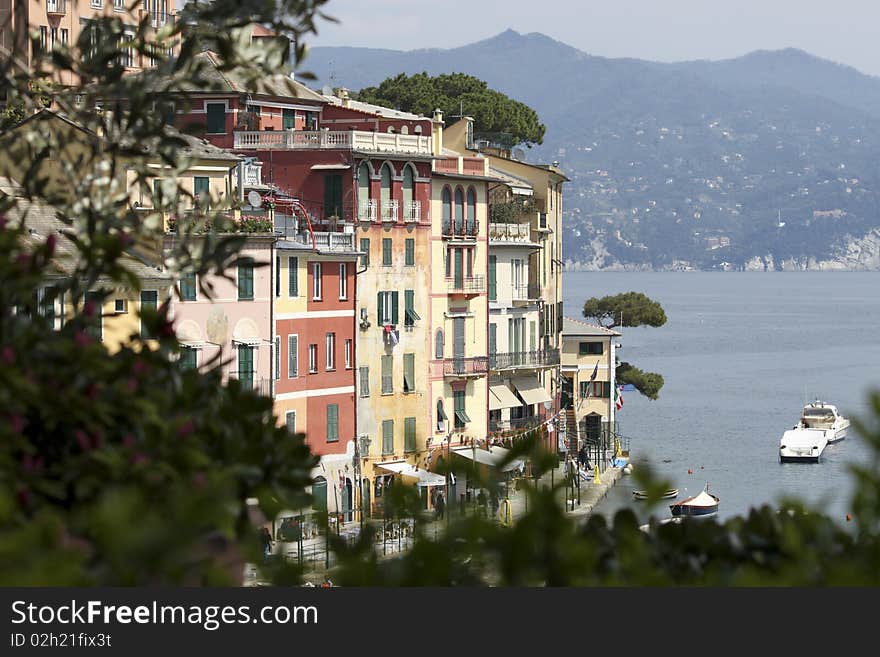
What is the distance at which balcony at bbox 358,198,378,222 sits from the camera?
196 ft

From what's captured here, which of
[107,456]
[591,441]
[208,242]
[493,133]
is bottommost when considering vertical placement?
[591,441]

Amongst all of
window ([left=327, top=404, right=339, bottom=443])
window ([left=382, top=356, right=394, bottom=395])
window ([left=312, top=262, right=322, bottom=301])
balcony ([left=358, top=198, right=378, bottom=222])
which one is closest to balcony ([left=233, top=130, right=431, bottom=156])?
balcony ([left=358, top=198, right=378, bottom=222])

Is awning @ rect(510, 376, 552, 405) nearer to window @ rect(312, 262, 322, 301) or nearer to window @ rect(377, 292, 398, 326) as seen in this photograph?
window @ rect(377, 292, 398, 326)

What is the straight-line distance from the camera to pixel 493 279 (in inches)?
2808

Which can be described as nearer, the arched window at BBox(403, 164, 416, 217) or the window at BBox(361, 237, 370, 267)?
the window at BBox(361, 237, 370, 267)

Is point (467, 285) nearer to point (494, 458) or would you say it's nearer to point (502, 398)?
point (502, 398)

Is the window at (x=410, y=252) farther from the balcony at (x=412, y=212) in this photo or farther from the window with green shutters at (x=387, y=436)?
the window with green shutters at (x=387, y=436)

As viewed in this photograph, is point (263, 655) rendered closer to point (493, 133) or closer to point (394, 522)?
point (394, 522)

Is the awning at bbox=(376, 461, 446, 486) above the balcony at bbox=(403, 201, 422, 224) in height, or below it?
below

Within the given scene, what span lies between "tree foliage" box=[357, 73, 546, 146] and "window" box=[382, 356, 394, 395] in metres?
24.8

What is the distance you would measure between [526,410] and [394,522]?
6738 cm

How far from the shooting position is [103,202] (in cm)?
949

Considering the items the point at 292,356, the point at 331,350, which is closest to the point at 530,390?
the point at 331,350

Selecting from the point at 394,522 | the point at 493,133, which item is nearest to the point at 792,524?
the point at 394,522
